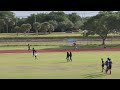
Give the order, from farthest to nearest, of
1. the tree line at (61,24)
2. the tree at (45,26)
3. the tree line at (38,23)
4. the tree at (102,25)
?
the tree line at (38,23) → the tree at (45,26) → the tree line at (61,24) → the tree at (102,25)

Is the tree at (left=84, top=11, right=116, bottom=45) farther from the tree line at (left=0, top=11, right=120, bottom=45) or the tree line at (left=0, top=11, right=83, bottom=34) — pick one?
the tree line at (left=0, top=11, right=83, bottom=34)

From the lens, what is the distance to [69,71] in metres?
23.0

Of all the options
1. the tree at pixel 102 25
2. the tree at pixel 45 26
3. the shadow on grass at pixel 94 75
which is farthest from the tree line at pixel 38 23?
the shadow on grass at pixel 94 75

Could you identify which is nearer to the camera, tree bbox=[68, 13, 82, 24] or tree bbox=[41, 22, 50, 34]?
tree bbox=[41, 22, 50, 34]

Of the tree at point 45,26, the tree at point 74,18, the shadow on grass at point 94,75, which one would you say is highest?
the tree at point 74,18

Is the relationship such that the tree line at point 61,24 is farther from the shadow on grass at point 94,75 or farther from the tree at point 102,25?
the shadow on grass at point 94,75

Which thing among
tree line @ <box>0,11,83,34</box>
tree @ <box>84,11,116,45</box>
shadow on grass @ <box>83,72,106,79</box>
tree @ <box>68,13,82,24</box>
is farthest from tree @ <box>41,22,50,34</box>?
shadow on grass @ <box>83,72,106,79</box>

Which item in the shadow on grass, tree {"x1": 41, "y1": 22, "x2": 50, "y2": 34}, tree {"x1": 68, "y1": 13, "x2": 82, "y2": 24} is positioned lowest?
the shadow on grass

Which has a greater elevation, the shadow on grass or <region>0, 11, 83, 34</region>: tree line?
Answer: <region>0, 11, 83, 34</region>: tree line

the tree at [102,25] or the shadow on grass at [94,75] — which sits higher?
the tree at [102,25]

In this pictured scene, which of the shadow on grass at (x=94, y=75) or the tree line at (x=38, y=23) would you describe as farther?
the tree line at (x=38, y=23)

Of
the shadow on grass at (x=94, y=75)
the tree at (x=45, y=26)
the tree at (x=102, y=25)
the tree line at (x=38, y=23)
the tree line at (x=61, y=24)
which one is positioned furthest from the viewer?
the tree line at (x=38, y=23)

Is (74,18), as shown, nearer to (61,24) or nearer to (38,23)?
(61,24)
